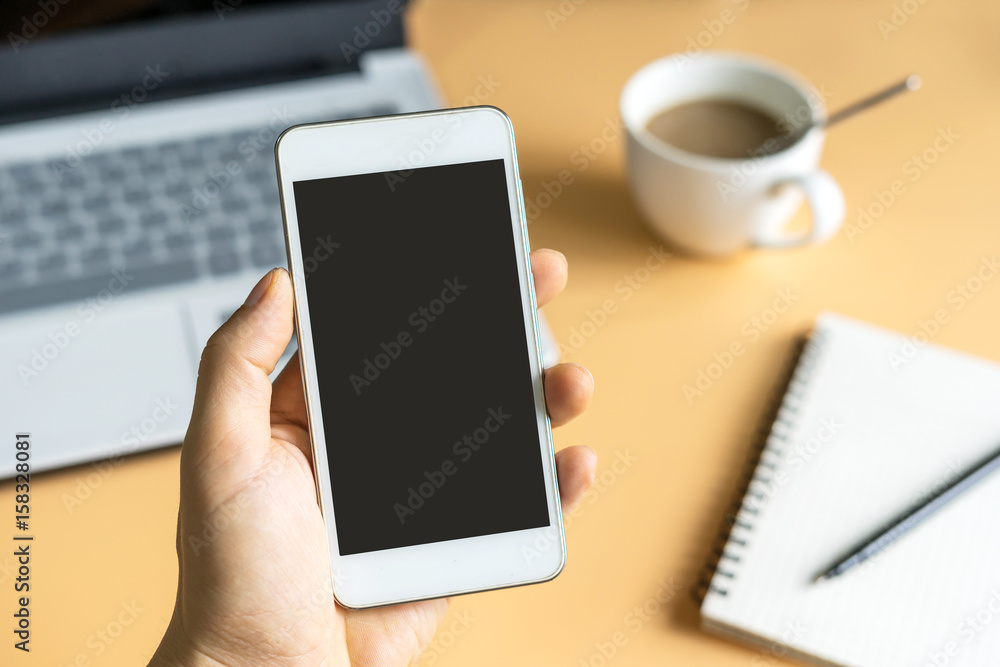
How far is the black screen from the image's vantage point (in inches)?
18.6

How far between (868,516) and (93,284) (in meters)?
0.57

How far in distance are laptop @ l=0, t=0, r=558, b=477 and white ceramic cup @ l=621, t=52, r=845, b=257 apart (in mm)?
146

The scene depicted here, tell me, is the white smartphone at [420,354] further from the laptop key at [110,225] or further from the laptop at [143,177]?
the laptop key at [110,225]

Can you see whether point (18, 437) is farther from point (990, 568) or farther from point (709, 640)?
point (990, 568)

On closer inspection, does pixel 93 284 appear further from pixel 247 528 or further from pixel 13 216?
pixel 247 528

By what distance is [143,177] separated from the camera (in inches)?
26.9

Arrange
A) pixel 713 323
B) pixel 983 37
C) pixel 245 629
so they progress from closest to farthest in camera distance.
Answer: pixel 245 629
pixel 713 323
pixel 983 37

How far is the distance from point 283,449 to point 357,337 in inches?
3.3

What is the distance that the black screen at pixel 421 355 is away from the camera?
47cm

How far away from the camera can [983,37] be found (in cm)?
84

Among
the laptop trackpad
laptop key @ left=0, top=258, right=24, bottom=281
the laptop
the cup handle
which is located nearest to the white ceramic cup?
the cup handle

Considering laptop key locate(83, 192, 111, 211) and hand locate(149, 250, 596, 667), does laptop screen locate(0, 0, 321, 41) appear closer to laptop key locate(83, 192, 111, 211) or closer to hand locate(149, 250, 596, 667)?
laptop key locate(83, 192, 111, 211)

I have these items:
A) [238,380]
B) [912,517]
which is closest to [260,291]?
[238,380]

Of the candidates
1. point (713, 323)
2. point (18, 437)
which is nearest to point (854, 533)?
point (713, 323)
